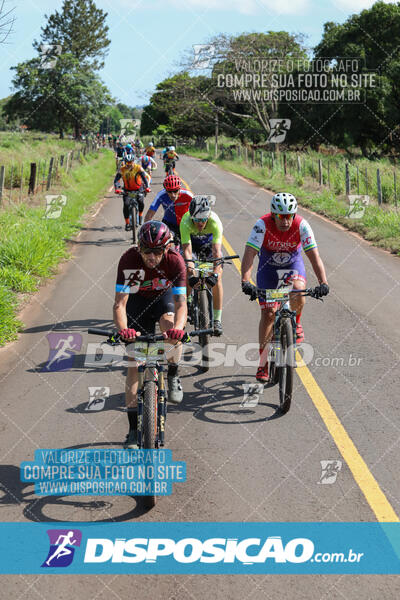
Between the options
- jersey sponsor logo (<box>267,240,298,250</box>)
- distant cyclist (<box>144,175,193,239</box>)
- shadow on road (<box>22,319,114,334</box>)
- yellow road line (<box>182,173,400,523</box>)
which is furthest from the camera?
shadow on road (<box>22,319,114,334</box>)

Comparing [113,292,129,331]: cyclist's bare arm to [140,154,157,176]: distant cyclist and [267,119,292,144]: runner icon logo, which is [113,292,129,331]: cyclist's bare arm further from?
[267,119,292,144]: runner icon logo

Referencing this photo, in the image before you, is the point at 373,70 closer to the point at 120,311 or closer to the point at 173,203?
the point at 173,203

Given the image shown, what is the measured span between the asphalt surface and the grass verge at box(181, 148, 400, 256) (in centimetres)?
625

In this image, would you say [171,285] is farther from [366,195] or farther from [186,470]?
[366,195]

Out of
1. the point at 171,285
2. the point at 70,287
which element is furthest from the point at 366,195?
the point at 171,285

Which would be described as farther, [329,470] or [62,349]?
[62,349]

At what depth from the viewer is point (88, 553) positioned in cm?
418

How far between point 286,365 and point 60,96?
67.4m

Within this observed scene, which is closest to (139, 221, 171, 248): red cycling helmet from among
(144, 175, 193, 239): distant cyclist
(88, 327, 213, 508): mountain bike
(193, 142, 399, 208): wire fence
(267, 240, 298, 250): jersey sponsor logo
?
(88, 327, 213, 508): mountain bike

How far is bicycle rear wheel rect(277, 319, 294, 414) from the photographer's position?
20.6 ft

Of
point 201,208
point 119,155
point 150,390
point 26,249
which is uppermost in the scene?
point 119,155

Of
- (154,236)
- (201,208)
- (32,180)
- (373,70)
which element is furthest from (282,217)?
(373,70)

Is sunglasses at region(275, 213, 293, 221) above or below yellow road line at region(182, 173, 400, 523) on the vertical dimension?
above

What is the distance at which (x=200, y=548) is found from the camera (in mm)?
4219
